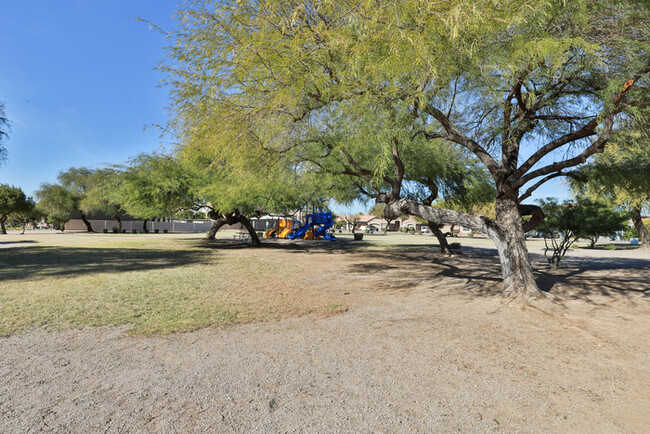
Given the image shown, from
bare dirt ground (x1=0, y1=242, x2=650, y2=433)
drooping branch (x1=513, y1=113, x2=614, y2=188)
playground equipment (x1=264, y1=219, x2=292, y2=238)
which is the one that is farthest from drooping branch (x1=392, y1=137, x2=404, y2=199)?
playground equipment (x1=264, y1=219, x2=292, y2=238)

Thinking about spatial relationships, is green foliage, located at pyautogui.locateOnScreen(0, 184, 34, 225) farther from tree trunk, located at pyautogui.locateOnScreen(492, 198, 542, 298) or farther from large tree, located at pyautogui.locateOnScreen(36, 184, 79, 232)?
tree trunk, located at pyautogui.locateOnScreen(492, 198, 542, 298)

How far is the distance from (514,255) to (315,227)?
27035 mm

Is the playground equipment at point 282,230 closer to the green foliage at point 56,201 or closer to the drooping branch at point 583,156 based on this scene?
the drooping branch at point 583,156

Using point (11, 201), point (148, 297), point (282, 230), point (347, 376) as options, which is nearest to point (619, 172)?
point (347, 376)

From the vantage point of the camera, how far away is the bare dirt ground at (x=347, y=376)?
9.29 ft

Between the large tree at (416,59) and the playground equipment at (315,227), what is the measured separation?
25.7 m

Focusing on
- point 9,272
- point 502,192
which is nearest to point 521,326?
point 502,192

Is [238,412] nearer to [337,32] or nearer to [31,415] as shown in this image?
[31,415]

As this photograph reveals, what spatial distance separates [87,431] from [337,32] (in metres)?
6.05

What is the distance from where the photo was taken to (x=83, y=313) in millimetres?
6027

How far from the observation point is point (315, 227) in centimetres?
3425

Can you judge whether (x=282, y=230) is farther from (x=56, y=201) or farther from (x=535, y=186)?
(x=56, y=201)

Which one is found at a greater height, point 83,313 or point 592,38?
point 592,38

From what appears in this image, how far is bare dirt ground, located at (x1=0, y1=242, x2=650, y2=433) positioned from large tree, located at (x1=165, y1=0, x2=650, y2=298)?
9.96 feet
